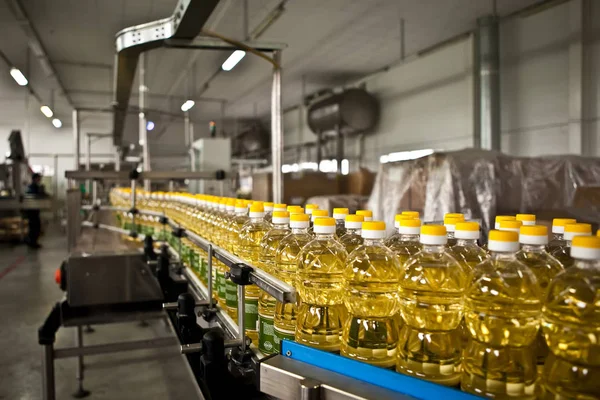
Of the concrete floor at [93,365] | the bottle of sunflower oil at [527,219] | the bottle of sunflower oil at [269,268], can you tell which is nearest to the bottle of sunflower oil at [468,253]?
the bottle of sunflower oil at [527,219]

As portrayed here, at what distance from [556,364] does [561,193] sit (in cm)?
342

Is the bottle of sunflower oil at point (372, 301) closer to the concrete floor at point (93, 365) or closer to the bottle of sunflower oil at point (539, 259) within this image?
the bottle of sunflower oil at point (539, 259)

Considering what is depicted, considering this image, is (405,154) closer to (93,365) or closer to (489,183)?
(489,183)

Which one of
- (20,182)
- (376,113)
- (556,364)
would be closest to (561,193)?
(556,364)

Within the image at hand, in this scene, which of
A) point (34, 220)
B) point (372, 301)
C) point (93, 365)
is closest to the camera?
point (372, 301)

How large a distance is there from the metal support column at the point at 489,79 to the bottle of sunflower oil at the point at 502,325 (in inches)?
242

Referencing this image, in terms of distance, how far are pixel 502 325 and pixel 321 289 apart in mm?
473

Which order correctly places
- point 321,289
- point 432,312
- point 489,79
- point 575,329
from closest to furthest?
point 575,329 < point 432,312 < point 321,289 < point 489,79

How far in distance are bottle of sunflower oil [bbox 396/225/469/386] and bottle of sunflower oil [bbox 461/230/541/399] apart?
4 cm

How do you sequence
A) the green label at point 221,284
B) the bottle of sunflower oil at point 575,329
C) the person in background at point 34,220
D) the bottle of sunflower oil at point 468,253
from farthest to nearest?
the person in background at point 34,220 → the green label at point 221,284 → the bottle of sunflower oil at point 468,253 → the bottle of sunflower oil at point 575,329

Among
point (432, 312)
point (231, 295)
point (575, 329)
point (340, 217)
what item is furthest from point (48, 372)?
point (575, 329)

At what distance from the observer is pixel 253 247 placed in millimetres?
1649

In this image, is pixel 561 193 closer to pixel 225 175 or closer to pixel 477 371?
pixel 225 175

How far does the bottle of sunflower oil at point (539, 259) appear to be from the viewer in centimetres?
82
